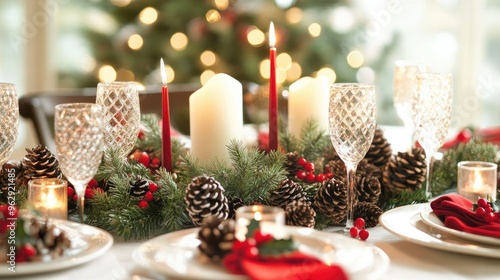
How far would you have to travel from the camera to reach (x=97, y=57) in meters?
4.04

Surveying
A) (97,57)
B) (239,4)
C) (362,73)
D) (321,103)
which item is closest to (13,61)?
(97,57)

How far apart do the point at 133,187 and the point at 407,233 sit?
0.47 metres

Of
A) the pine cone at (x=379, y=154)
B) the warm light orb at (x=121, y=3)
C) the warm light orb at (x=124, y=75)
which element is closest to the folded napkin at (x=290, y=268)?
the pine cone at (x=379, y=154)

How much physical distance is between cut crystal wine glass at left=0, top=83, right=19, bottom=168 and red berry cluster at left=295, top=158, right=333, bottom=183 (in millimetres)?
524

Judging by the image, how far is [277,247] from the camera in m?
0.99

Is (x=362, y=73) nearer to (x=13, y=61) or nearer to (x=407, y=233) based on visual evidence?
(x=13, y=61)

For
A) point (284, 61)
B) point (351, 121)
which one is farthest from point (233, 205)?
point (284, 61)

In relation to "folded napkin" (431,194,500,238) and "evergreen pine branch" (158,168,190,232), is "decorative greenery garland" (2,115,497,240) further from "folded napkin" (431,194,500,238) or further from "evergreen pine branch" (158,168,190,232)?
"folded napkin" (431,194,500,238)

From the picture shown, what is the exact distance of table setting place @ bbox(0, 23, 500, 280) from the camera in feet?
3.43

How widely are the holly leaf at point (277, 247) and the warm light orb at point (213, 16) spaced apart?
2.87 metres

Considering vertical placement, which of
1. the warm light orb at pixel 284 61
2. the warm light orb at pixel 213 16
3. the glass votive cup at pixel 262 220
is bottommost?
the glass votive cup at pixel 262 220

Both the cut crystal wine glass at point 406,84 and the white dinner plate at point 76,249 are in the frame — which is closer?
the white dinner plate at point 76,249

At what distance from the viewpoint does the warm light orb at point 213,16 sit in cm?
376

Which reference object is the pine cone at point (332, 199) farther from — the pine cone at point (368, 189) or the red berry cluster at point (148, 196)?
the red berry cluster at point (148, 196)
